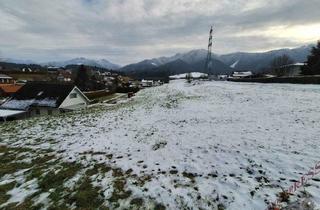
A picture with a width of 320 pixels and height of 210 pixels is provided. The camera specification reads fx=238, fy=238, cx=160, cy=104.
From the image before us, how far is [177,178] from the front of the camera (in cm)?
827

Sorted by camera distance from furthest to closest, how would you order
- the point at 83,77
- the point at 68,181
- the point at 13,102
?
the point at 83,77 → the point at 13,102 → the point at 68,181

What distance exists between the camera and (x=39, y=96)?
46156 millimetres

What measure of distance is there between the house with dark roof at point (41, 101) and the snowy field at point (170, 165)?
29.5 m

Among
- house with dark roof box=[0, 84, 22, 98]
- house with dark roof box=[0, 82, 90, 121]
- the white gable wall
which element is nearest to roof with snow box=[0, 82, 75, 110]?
house with dark roof box=[0, 82, 90, 121]

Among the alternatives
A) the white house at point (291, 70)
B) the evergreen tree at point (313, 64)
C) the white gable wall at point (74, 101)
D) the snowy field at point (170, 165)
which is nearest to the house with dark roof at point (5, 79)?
the white gable wall at point (74, 101)

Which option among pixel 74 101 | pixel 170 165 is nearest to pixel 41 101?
pixel 74 101

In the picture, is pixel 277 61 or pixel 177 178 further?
pixel 277 61

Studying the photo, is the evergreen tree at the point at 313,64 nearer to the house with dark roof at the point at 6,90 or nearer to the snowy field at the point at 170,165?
the snowy field at the point at 170,165

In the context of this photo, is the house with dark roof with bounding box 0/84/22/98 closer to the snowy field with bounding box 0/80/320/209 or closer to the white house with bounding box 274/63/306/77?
the snowy field with bounding box 0/80/320/209

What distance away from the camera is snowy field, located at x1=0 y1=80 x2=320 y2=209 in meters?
7.16

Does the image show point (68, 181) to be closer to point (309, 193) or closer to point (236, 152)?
point (236, 152)

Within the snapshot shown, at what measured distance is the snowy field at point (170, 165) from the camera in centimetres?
716

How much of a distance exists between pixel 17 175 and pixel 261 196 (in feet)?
31.6

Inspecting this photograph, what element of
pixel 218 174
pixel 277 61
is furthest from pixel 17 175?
pixel 277 61
